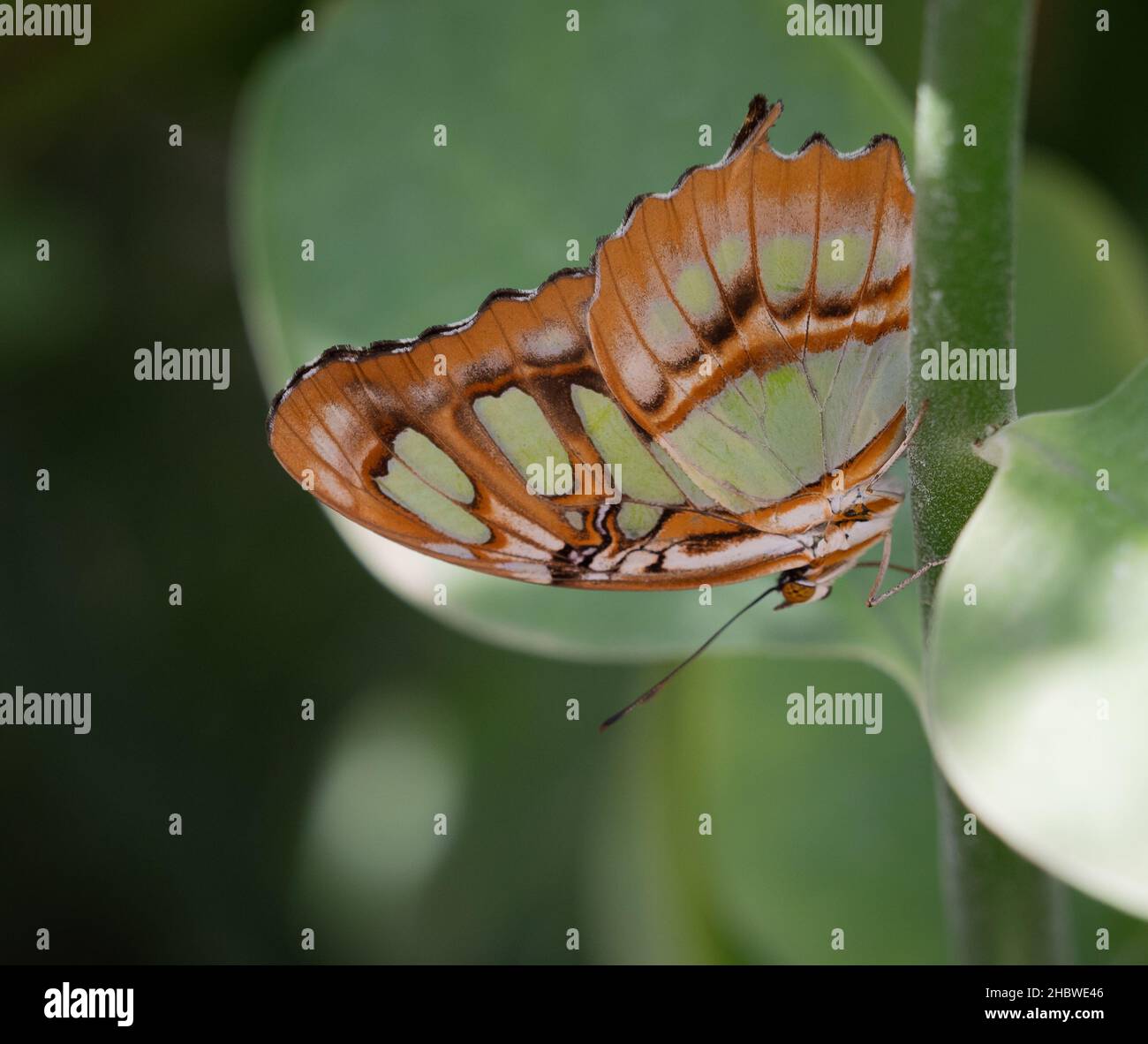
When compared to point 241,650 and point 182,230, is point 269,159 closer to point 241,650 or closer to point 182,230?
point 182,230

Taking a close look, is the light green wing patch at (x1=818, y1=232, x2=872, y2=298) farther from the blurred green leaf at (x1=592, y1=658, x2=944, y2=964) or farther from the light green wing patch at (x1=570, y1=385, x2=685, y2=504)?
the blurred green leaf at (x1=592, y1=658, x2=944, y2=964)

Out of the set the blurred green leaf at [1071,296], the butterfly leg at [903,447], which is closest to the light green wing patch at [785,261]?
the butterfly leg at [903,447]

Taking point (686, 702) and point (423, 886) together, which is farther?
point (423, 886)

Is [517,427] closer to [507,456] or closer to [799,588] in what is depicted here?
[507,456]

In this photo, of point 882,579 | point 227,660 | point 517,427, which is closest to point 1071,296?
point 882,579

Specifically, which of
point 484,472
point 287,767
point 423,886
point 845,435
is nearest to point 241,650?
point 287,767

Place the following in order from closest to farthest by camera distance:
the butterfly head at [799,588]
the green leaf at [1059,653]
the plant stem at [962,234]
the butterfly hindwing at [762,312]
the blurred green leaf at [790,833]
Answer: the green leaf at [1059,653], the plant stem at [962,234], the butterfly hindwing at [762,312], the butterfly head at [799,588], the blurred green leaf at [790,833]

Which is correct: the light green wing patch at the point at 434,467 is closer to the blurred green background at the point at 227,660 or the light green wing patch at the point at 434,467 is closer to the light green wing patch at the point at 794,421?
the light green wing patch at the point at 794,421
